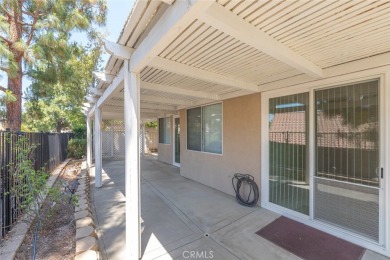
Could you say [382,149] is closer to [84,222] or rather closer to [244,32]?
[244,32]

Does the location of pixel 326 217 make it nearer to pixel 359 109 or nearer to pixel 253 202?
pixel 253 202

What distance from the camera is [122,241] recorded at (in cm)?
281

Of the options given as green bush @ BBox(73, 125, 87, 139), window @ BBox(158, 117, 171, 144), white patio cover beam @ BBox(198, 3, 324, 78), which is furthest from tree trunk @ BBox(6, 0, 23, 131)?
green bush @ BBox(73, 125, 87, 139)

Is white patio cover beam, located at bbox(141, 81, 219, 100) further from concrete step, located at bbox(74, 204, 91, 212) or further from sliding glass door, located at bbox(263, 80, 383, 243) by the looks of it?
concrete step, located at bbox(74, 204, 91, 212)

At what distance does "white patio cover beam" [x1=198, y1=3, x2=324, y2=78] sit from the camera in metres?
1.48

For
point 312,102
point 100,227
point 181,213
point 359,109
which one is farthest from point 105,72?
point 359,109

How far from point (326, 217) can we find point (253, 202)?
1.29 m

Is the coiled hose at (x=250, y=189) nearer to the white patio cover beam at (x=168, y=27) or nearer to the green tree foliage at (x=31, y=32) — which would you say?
the white patio cover beam at (x=168, y=27)

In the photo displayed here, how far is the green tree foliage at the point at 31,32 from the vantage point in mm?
4664

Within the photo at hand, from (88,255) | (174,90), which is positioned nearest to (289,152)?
(174,90)

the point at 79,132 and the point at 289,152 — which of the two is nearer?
the point at 289,152

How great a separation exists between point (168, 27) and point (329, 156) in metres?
3.05

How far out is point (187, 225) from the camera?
3.20 m

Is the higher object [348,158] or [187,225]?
[348,158]
